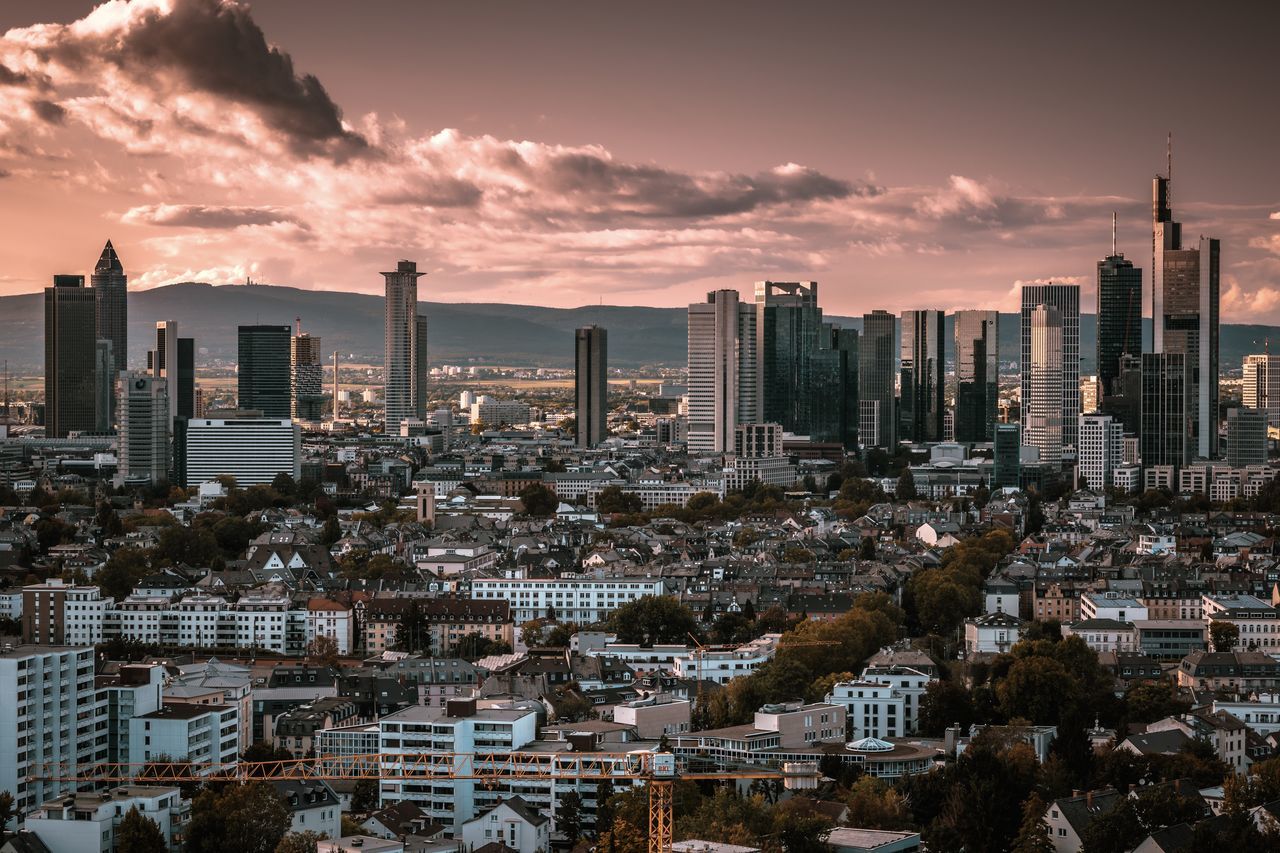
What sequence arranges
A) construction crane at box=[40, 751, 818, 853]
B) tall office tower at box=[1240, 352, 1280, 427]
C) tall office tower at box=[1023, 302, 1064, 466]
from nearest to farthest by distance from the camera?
construction crane at box=[40, 751, 818, 853] → tall office tower at box=[1023, 302, 1064, 466] → tall office tower at box=[1240, 352, 1280, 427]

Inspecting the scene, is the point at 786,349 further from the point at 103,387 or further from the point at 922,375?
the point at 103,387

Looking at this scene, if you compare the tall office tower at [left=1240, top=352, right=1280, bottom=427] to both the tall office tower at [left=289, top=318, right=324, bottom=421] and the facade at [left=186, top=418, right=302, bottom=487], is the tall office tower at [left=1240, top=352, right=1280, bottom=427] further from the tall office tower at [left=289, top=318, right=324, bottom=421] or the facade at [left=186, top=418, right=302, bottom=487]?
the facade at [left=186, top=418, right=302, bottom=487]

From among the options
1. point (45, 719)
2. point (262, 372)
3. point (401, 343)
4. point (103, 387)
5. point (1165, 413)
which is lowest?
point (45, 719)

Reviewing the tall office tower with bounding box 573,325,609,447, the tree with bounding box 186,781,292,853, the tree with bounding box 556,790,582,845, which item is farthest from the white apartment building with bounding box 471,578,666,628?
the tall office tower with bounding box 573,325,609,447

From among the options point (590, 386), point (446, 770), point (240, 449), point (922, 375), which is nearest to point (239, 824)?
point (446, 770)

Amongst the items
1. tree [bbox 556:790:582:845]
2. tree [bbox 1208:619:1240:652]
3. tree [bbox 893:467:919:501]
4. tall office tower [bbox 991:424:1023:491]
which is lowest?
tree [bbox 556:790:582:845]

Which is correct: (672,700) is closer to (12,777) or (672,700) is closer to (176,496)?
(12,777)

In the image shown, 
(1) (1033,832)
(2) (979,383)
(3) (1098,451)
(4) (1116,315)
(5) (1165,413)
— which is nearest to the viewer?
(1) (1033,832)

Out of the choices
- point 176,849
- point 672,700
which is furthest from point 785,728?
point 176,849
